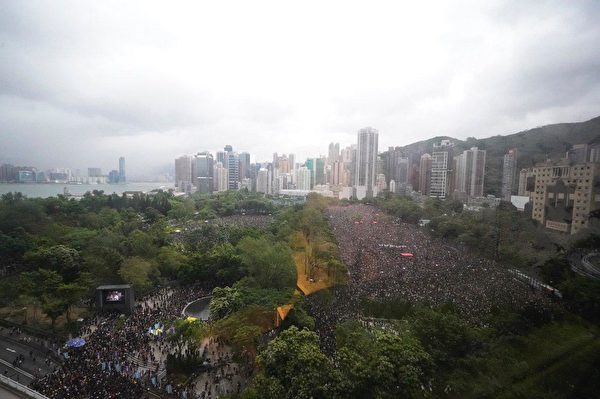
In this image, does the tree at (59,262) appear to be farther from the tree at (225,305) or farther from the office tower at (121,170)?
the office tower at (121,170)

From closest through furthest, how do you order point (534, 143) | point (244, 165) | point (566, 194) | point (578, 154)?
point (578, 154) → point (566, 194) → point (534, 143) → point (244, 165)

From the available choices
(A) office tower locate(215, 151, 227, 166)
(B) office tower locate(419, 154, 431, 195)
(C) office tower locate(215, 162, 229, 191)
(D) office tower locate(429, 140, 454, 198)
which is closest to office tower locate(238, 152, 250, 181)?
(A) office tower locate(215, 151, 227, 166)

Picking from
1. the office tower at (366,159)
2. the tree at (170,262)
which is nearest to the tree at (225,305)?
the tree at (170,262)

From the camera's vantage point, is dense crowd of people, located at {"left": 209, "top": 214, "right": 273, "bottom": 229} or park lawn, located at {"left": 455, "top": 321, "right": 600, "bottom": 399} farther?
dense crowd of people, located at {"left": 209, "top": 214, "right": 273, "bottom": 229}

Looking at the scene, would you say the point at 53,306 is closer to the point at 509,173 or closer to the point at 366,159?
the point at 509,173

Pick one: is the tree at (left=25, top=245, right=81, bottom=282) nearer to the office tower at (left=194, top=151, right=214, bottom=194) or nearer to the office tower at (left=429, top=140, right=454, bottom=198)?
the office tower at (left=429, top=140, right=454, bottom=198)

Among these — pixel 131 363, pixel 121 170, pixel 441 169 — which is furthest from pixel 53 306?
pixel 121 170

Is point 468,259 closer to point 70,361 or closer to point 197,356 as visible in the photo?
point 197,356
